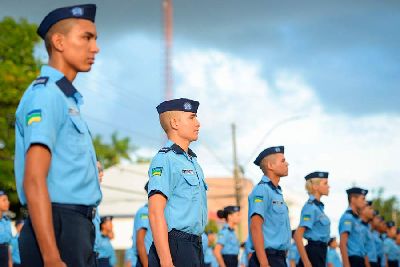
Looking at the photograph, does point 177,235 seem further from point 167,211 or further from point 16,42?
point 16,42

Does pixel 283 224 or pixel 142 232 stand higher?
pixel 142 232

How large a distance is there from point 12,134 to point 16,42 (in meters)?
4.79

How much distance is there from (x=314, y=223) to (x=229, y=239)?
821 cm

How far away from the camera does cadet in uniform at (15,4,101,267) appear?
3.80 m

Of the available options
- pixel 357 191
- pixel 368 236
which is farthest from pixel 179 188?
pixel 368 236

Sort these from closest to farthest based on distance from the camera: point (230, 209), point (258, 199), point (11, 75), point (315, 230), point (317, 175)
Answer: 1. point (258, 199)
2. point (315, 230)
3. point (317, 175)
4. point (230, 209)
5. point (11, 75)

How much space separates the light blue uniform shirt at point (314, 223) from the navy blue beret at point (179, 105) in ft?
16.2

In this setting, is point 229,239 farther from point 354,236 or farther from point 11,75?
point 11,75

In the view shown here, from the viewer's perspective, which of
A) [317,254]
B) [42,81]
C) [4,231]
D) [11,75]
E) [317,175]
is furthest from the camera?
[11,75]

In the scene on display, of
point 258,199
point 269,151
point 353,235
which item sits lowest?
point 353,235

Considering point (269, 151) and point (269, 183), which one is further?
point (269, 151)

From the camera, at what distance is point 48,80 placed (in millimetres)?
4160

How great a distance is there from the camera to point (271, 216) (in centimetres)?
985

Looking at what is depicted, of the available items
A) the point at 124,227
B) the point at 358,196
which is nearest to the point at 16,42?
the point at 124,227
